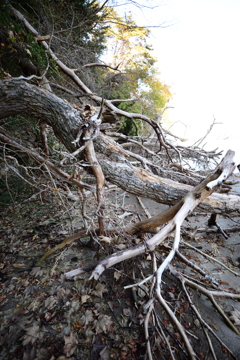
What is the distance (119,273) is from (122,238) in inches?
21.8

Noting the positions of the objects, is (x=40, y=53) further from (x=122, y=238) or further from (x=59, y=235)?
(x=122, y=238)

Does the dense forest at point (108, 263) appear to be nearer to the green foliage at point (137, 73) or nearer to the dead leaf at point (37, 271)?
the dead leaf at point (37, 271)

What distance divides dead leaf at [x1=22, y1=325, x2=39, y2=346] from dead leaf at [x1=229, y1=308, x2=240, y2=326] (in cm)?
242

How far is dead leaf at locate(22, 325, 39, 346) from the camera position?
1978mm

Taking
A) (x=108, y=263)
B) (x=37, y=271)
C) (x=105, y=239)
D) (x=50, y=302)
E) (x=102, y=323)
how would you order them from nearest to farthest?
1. (x=108, y=263)
2. (x=102, y=323)
3. (x=50, y=302)
4. (x=105, y=239)
5. (x=37, y=271)

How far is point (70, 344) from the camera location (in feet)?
6.47

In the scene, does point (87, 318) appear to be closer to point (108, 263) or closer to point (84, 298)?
point (84, 298)

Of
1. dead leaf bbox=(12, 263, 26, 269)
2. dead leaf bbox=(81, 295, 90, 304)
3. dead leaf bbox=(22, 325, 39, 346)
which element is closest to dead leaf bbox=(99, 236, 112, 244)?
dead leaf bbox=(81, 295, 90, 304)

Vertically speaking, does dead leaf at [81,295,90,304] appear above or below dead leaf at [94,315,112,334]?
below

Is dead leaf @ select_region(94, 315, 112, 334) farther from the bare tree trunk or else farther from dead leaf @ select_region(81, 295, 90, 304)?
the bare tree trunk

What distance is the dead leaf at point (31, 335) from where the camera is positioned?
6.49 feet

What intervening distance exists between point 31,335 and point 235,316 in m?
2.55

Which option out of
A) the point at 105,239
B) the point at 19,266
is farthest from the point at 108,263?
the point at 19,266

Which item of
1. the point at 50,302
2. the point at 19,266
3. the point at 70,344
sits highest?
the point at 70,344
